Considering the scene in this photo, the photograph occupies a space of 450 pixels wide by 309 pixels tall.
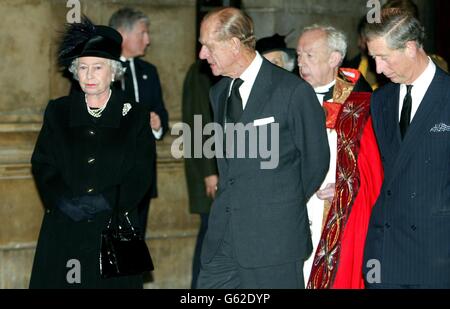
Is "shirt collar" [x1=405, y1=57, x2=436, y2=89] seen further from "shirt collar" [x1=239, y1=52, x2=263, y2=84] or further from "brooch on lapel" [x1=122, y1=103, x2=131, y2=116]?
"brooch on lapel" [x1=122, y1=103, x2=131, y2=116]

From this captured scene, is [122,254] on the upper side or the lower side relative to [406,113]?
lower

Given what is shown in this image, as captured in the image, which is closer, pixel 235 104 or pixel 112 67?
pixel 235 104

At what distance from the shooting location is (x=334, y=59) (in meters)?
8.25

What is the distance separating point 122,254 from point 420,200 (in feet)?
5.90

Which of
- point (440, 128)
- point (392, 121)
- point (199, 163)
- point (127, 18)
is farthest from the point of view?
point (199, 163)

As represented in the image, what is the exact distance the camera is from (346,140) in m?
7.20

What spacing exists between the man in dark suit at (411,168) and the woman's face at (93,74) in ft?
5.64

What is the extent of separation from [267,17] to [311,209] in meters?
3.62

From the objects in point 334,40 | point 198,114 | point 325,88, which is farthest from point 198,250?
point 334,40

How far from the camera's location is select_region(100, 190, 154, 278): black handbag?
7.02m

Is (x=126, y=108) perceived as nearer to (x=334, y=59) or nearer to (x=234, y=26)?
(x=234, y=26)

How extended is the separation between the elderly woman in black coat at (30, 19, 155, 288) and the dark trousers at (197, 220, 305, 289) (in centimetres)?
47

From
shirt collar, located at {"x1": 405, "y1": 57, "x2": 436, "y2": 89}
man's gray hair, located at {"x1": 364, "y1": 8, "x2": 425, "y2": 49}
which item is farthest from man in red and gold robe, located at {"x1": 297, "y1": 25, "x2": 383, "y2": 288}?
man's gray hair, located at {"x1": 364, "y1": 8, "x2": 425, "y2": 49}
